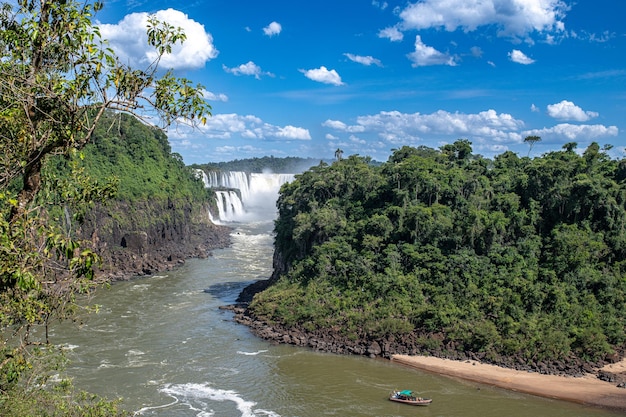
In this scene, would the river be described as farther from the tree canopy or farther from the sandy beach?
the tree canopy

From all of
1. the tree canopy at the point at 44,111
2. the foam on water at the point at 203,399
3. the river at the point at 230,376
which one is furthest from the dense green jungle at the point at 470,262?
the tree canopy at the point at 44,111

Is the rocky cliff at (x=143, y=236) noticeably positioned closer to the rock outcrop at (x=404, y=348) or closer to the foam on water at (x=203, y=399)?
the rock outcrop at (x=404, y=348)

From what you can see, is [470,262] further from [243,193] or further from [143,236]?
[243,193]

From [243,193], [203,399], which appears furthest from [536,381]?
[243,193]

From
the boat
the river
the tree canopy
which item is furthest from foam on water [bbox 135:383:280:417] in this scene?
the tree canopy

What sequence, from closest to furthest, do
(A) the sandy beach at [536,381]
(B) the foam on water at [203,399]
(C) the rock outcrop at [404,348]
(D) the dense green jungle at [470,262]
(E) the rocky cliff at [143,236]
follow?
(B) the foam on water at [203,399] → (A) the sandy beach at [536,381] → (C) the rock outcrop at [404,348] → (D) the dense green jungle at [470,262] → (E) the rocky cliff at [143,236]
